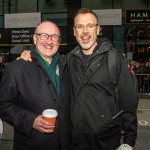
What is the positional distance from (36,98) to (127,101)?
0.89m

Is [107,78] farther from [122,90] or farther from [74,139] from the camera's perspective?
[74,139]

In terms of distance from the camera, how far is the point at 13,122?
2.89m

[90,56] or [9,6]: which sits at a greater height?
[9,6]

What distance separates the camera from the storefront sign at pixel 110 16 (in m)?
18.5

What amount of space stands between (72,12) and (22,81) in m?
12.3

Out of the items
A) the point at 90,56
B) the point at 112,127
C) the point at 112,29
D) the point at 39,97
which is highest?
the point at 112,29

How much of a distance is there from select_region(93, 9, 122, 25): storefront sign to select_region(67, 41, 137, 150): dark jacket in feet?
52.0

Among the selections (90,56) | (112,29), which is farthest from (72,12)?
(90,56)

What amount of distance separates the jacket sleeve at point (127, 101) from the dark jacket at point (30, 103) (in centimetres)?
55

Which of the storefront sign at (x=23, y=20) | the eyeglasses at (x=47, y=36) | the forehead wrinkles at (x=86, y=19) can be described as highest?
the storefront sign at (x=23, y=20)

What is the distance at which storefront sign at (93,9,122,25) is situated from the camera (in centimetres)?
1855

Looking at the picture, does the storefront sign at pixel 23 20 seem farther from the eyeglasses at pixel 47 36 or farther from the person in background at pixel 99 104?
the person in background at pixel 99 104

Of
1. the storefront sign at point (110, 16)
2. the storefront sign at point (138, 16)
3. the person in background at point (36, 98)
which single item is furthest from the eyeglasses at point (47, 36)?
the storefront sign at point (110, 16)

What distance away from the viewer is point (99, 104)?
303 cm
